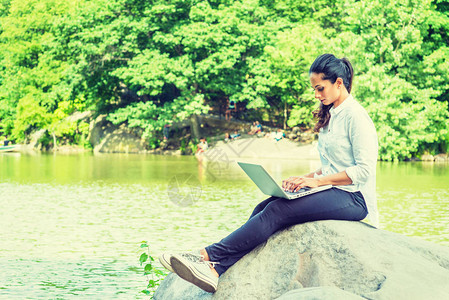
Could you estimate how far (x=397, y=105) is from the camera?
26.8 m

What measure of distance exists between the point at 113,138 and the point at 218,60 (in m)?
8.41

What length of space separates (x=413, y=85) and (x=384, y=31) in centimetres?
262

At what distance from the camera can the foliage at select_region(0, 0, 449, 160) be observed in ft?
88.3

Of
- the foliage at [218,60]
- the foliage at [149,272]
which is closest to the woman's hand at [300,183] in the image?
the foliage at [149,272]

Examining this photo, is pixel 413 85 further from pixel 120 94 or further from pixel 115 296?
pixel 115 296

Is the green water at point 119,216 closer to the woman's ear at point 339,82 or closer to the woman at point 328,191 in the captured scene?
the woman at point 328,191

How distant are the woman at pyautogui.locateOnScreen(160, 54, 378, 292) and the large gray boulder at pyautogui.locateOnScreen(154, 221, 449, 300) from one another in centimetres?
13

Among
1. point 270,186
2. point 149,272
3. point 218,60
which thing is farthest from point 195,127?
point 270,186

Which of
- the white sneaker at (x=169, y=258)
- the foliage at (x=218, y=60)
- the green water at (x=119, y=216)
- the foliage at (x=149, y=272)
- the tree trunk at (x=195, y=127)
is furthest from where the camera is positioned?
the tree trunk at (x=195, y=127)

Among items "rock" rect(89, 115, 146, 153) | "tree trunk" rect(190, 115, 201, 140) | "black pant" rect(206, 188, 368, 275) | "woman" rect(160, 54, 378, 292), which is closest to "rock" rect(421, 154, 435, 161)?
"tree trunk" rect(190, 115, 201, 140)

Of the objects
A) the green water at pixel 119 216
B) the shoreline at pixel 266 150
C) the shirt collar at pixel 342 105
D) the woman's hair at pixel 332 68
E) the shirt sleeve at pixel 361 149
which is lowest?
the green water at pixel 119 216

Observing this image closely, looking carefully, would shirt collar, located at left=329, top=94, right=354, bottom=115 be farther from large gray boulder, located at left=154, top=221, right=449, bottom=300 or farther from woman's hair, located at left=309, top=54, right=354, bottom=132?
large gray boulder, located at left=154, top=221, right=449, bottom=300

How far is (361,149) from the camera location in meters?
4.57

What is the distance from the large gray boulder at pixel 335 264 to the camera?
170 inches
